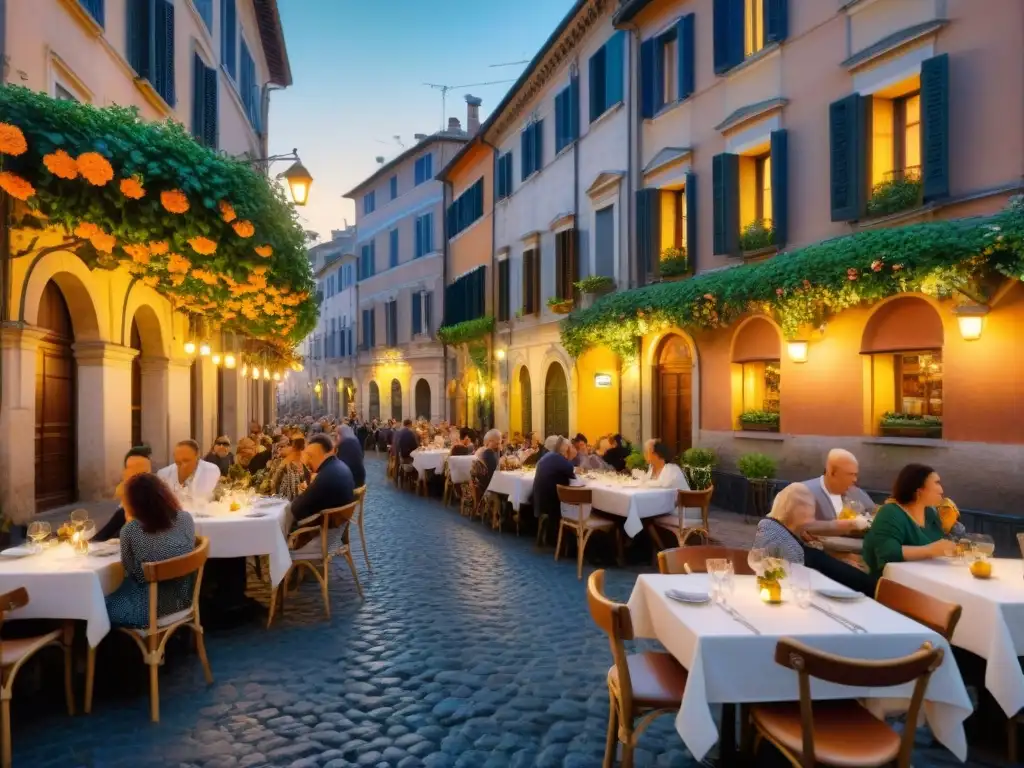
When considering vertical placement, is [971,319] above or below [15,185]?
below

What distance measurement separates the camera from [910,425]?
10.1 m

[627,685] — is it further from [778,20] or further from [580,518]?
[778,20]

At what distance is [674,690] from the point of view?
3.66 metres

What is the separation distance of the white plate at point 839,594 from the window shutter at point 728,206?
981cm

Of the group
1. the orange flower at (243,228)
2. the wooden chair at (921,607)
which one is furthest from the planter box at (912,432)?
the orange flower at (243,228)

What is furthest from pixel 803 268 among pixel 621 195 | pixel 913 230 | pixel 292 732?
pixel 292 732

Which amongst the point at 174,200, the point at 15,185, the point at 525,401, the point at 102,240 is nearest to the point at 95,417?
the point at 102,240

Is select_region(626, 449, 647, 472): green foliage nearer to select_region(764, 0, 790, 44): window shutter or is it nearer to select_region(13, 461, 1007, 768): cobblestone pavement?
select_region(13, 461, 1007, 768): cobblestone pavement

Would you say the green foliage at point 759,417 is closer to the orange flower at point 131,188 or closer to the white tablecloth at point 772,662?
the white tablecloth at point 772,662

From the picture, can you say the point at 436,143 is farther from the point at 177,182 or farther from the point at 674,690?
the point at 674,690

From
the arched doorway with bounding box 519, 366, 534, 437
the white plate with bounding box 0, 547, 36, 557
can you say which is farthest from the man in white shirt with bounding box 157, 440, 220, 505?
the arched doorway with bounding box 519, 366, 534, 437

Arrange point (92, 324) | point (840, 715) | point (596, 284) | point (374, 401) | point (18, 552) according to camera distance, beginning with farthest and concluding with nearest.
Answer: point (374, 401), point (596, 284), point (92, 324), point (18, 552), point (840, 715)

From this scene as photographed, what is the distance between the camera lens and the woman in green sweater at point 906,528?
190 inches

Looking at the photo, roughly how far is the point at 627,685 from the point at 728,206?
434 inches
